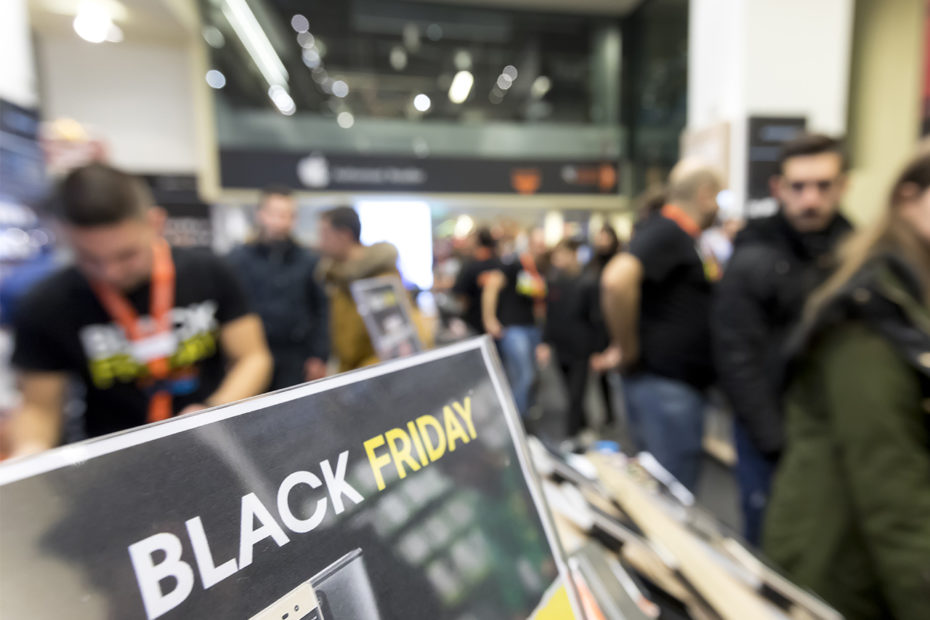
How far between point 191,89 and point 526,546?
6.85m

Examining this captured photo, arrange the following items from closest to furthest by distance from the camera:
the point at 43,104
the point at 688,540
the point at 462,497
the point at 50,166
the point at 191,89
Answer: the point at 462,497
the point at 688,540
the point at 50,166
the point at 43,104
the point at 191,89

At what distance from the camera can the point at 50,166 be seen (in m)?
2.49

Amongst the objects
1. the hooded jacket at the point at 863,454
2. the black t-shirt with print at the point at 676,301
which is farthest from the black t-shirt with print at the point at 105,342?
the black t-shirt with print at the point at 676,301

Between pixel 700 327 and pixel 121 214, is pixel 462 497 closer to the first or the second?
pixel 121 214

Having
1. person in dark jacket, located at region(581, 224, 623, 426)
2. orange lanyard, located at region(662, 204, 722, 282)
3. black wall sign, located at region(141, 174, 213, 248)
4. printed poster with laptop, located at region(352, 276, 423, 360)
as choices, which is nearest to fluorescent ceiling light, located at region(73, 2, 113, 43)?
black wall sign, located at region(141, 174, 213, 248)

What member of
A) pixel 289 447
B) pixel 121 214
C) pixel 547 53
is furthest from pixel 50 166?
pixel 547 53

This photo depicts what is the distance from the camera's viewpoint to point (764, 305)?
1.56 metres

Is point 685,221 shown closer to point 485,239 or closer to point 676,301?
point 676,301

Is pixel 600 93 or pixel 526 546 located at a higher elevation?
pixel 600 93

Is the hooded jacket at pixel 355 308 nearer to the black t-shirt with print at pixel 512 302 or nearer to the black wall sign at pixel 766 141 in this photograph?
the black t-shirt with print at pixel 512 302

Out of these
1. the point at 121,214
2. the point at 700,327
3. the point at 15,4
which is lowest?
the point at 700,327

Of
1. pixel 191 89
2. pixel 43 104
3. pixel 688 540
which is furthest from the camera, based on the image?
pixel 191 89

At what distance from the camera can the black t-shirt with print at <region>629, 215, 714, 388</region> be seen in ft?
6.08

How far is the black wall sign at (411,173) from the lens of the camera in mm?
5965
